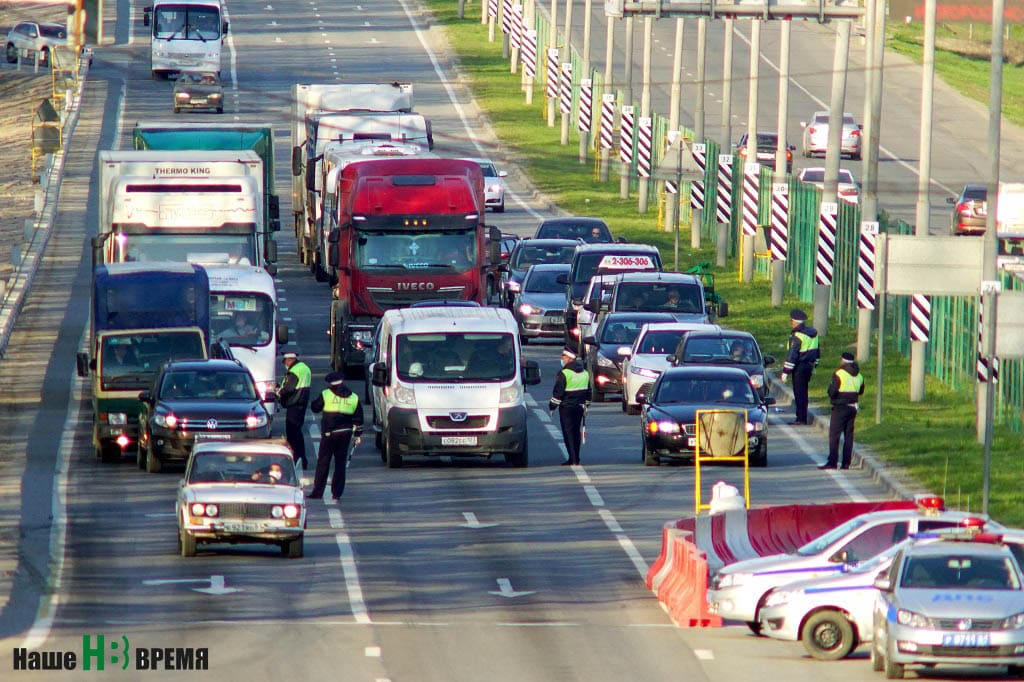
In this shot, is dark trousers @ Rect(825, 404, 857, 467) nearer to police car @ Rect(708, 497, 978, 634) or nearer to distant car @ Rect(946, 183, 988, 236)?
police car @ Rect(708, 497, 978, 634)

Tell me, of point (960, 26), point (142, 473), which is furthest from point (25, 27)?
point (142, 473)

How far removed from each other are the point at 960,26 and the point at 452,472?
75.6m

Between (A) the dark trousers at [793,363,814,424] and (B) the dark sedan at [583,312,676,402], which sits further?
(B) the dark sedan at [583,312,676,402]

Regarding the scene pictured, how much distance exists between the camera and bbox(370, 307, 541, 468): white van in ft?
103

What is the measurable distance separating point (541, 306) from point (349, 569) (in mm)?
20752

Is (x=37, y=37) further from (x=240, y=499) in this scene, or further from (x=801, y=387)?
(x=240, y=499)

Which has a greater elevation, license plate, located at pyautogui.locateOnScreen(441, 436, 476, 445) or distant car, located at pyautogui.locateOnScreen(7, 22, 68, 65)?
distant car, located at pyautogui.locateOnScreen(7, 22, 68, 65)

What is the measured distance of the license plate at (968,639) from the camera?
18812 millimetres

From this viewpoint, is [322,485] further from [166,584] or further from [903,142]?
[903,142]

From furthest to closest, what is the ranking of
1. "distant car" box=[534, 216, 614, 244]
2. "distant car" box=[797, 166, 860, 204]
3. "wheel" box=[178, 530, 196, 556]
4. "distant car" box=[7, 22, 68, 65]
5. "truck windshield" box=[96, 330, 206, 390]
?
"distant car" box=[7, 22, 68, 65] < "distant car" box=[797, 166, 860, 204] < "distant car" box=[534, 216, 614, 244] < "truck windshield" box=[96, 330, 206, 390] < "wheel" box=[178, 530, 196, 556]

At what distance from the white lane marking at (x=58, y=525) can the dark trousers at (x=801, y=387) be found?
11233 mm

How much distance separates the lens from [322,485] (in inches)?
1164

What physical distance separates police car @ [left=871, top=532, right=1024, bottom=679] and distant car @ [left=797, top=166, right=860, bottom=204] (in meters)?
37.8

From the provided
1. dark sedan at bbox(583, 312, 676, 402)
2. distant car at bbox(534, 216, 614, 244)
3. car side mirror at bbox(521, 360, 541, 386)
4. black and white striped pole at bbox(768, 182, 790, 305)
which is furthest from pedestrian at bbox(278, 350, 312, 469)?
Answer: distant car at bbox(534, 216, 614, 244)
